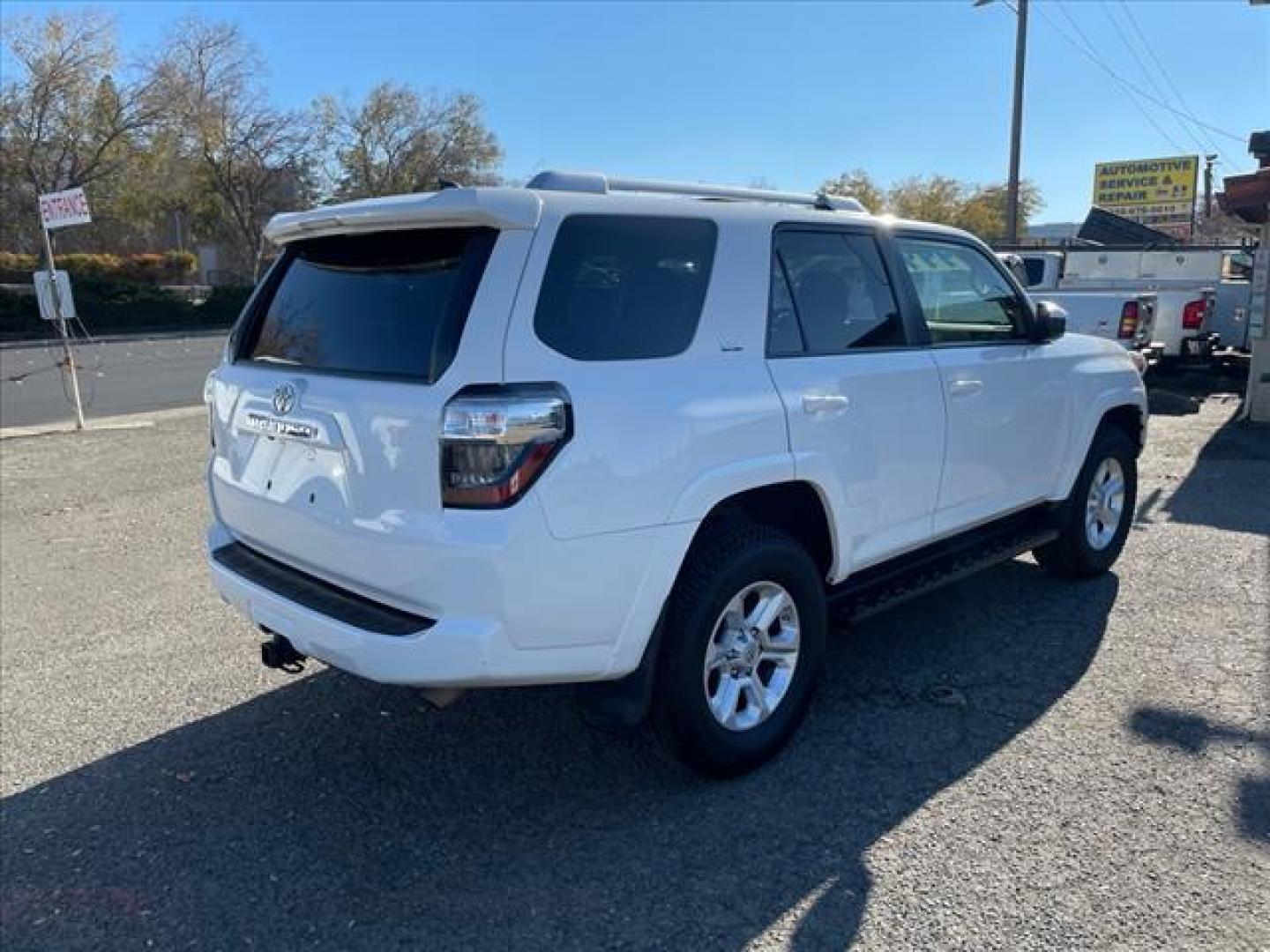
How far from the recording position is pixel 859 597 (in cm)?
389

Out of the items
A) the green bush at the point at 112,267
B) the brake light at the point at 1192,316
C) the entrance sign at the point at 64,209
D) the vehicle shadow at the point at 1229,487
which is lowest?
the vehicle shadow at the point at 1229,487

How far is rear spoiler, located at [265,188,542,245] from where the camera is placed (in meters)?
2.76

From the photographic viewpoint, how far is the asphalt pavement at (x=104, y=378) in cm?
1393

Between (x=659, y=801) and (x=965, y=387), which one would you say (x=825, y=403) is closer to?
(x=965, y=387)

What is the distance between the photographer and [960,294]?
4.51 m

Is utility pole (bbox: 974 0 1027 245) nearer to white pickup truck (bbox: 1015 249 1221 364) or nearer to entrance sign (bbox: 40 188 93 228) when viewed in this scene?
white pickup truck (bbox: 1015 249 1221 364)

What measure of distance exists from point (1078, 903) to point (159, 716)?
341cm

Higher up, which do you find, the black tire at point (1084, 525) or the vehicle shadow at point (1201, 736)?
the black tire at point (1084, 525)

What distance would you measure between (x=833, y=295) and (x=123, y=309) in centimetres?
3834

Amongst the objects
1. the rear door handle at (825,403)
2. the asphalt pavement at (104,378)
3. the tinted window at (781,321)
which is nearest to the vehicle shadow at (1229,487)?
the rear door handle at (825,403)

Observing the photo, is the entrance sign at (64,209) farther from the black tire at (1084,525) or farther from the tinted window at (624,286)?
the black tire at (1084,525)

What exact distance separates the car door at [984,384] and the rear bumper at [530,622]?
68.3 inches

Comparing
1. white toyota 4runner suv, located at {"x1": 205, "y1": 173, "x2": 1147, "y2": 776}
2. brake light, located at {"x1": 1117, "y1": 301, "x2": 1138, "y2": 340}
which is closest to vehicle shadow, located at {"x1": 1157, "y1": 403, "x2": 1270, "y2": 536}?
brake light, located at {"x1": 1117, "y1": 301, "x2": 1138, "y2": 340}

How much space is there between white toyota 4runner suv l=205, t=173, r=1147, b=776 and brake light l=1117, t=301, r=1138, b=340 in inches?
325
